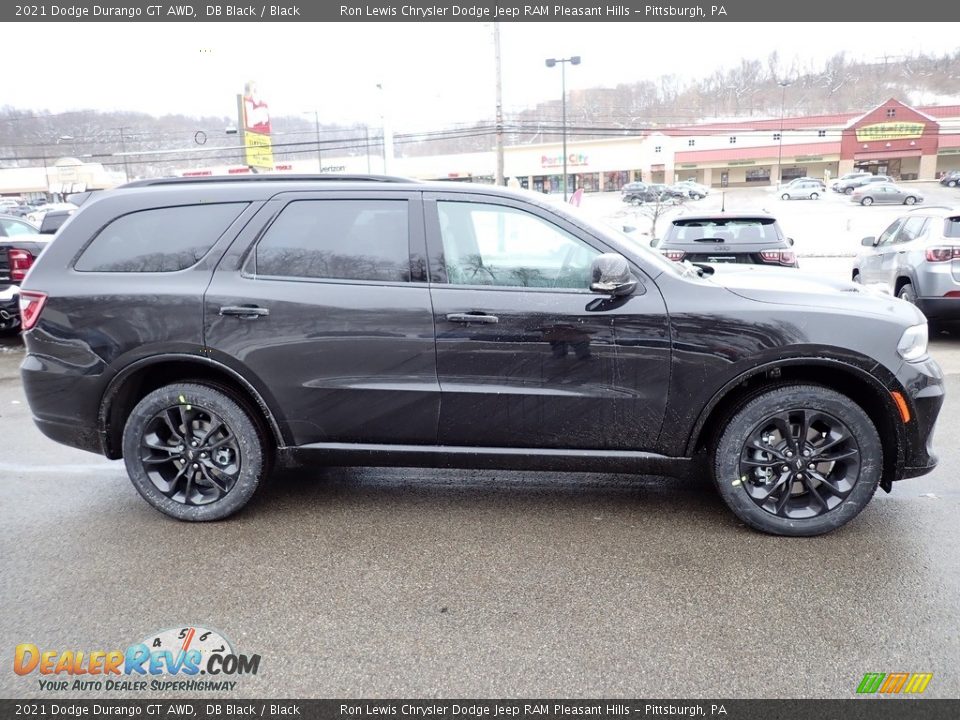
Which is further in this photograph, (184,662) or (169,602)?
(169,602)

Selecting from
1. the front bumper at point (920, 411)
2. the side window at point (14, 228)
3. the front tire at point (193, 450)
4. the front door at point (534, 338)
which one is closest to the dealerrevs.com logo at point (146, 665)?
the front tire at point (193, 450)

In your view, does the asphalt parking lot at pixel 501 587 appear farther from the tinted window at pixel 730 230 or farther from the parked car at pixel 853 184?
the parked car at pixel 853 184

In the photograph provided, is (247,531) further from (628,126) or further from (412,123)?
(628,126)

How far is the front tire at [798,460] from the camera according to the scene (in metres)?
3.41

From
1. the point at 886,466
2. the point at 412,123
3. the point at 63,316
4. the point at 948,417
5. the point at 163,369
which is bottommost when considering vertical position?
the point at 948,417

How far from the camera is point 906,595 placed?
297 centimetres

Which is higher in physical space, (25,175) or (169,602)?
(25,175)

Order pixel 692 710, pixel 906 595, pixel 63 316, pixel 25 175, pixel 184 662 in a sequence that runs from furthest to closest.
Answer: pixel 25 175 → pixel 63 316 → pixel 906 595 → pixel 184 662 → pixel 692 710

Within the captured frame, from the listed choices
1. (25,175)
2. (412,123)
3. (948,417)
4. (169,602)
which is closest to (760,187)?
(412,123)

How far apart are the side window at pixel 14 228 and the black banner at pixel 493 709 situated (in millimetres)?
11453

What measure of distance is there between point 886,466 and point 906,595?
29.8 inches

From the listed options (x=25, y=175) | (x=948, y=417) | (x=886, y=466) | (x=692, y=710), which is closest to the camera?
(x=692, y=710)

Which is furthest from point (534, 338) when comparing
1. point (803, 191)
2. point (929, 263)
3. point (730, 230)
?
point (803, 191)

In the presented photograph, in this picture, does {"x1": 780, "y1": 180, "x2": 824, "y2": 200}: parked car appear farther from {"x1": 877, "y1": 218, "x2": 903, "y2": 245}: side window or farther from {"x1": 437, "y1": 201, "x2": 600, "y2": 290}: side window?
{"x1": 437, "y1": 201, "x2": 600, "y2": 290}: side window
